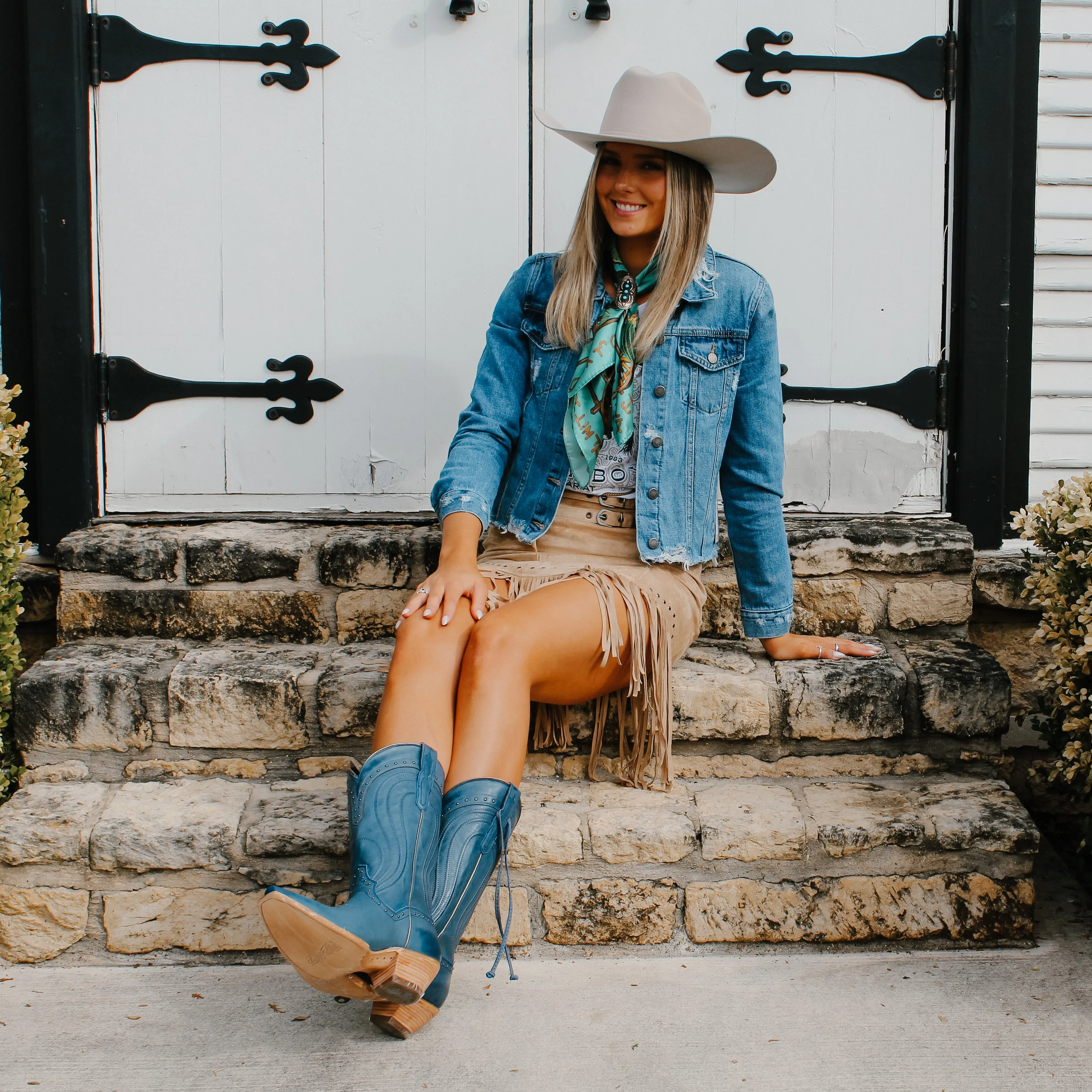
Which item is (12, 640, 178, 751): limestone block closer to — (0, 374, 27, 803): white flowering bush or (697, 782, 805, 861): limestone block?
(0, 374, 27, 803): white flowering bush

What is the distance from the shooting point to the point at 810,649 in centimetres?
243

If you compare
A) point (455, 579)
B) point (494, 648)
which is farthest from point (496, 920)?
point (455, 579)

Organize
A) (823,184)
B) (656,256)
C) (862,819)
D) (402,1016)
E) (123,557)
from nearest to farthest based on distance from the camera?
(402,1016), (862,819), (656,256), (123,557), (823,184)

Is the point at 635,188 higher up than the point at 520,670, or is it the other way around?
the point at 635,188

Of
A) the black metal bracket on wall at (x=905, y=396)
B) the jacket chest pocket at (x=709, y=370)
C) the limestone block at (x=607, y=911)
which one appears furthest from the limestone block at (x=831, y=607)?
the limestone block at (x=607, y=911)

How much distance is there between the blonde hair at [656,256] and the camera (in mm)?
2201

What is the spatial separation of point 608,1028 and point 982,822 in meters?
0.85

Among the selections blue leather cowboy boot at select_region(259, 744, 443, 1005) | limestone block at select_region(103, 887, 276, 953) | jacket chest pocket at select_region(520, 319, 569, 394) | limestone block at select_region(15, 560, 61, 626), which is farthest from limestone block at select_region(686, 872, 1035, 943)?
limestone block at select_region(15, 560, 61, 626)

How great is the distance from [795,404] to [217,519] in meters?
1.58

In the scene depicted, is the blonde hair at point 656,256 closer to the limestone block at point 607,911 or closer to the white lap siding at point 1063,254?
the limestone block at point 607,911

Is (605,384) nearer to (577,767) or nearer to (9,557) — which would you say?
(577,767)

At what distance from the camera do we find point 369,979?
1.57m

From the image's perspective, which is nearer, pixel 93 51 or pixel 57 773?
pixel 57 773

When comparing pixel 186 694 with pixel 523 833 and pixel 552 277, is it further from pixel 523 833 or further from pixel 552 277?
pixel 552 277
